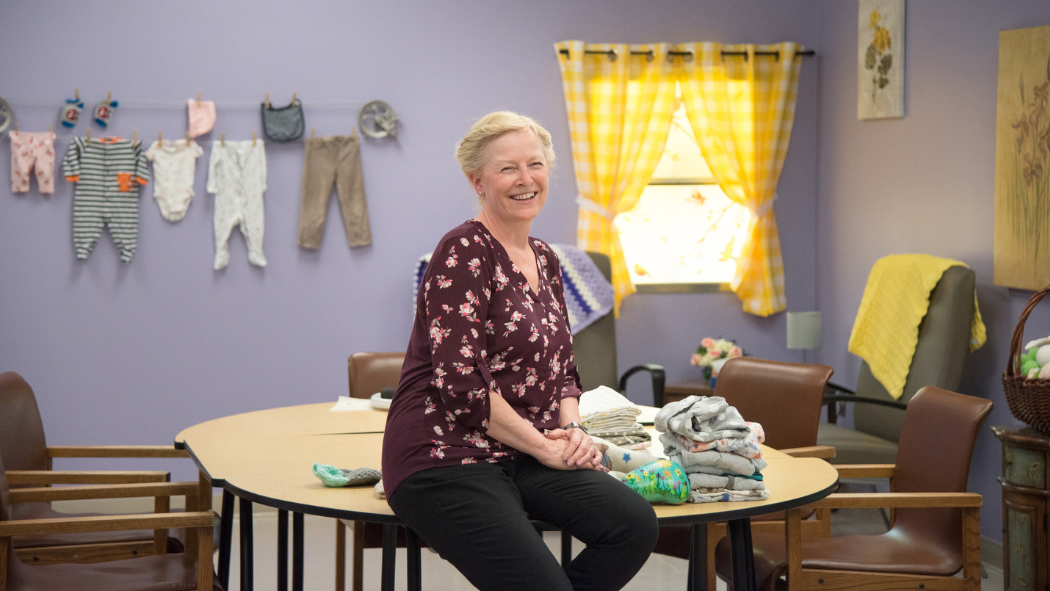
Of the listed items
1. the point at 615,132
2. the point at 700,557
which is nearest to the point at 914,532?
the point at 700,557

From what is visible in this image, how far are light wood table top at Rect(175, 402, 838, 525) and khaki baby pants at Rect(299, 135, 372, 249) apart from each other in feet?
5.16

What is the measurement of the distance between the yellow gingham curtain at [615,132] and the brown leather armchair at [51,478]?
99.7 inches

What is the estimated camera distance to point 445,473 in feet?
5.70

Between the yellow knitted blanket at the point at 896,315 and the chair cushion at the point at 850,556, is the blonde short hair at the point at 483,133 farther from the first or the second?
the yellow knitted blanket at the point at 896,315

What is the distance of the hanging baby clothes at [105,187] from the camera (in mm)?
4207

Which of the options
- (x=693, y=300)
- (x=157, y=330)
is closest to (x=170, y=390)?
(x=157, y=330)

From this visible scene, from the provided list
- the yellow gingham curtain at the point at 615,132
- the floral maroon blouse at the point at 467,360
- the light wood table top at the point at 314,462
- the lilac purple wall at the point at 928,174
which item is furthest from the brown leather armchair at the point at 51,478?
the lilac purple wall at the point at 928,174

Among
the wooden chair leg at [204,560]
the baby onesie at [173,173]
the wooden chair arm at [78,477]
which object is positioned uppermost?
the baby onesie at [173,173]

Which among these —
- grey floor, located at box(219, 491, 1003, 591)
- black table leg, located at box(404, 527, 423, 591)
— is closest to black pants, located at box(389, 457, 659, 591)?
black table leg, located at box(404, 527, 423, 591)

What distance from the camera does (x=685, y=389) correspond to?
4.45 meters

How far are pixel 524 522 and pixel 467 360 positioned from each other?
0.31 m

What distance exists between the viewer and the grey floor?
3436mm

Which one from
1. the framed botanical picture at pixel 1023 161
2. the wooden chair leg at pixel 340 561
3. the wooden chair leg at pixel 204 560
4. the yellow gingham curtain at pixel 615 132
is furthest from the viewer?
the yellow gingham curtain at pixel 615 132

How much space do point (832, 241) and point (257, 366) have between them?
2942mm
